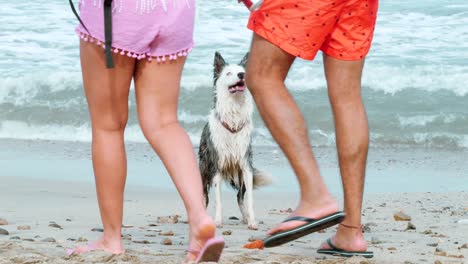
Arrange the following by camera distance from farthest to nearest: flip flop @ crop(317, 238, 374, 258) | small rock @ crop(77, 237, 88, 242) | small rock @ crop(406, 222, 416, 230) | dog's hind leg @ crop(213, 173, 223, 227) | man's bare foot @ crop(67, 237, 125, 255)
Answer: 1. dog's hind leg @ crop(213, 173, 223, 227)
2. small rock @ crop(406, 222, 416, 230)
3. small rock @ crop(77, 237, 88, 242)
4. flip flop @ crop(317, 238, 374, 258)
5. man's bare foot @ crop(67, 237, 125, 255)

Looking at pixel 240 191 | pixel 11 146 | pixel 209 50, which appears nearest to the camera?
pixel 240 191

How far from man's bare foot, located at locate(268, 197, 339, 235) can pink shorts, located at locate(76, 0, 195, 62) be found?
84 cm

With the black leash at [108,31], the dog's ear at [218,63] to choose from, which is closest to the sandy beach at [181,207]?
the black leash at [108,31]

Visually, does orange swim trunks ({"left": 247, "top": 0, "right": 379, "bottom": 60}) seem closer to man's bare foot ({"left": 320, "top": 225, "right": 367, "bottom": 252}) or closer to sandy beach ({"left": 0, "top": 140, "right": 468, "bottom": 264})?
man's bare foot ({"left": 320, "top": 225, "right": 367, "bottom": 252})

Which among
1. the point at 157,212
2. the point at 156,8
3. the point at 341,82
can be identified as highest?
the point at 156,8

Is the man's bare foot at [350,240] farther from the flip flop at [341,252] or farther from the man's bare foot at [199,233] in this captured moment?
the man's bare foot at [199,233]

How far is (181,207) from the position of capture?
279 inches

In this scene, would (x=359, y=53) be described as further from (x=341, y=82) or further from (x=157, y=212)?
(x=157, y=212)

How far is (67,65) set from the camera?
13.4m

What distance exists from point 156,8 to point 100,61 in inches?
12.9

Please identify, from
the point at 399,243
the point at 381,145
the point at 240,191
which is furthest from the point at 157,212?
the point at 381,145

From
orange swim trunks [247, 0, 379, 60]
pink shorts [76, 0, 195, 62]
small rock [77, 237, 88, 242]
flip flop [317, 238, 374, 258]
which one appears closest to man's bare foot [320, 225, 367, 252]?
flip flop [317, 238, 374, 258]

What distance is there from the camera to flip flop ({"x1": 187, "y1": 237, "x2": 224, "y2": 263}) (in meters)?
3.74

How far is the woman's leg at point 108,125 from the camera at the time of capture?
381 cm
